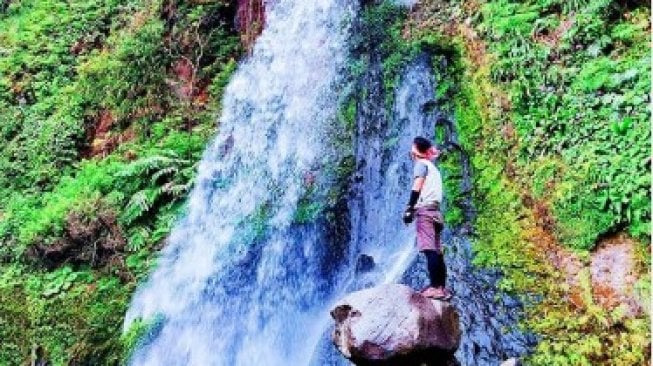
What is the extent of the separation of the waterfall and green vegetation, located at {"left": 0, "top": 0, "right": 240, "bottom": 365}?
1.30 ft

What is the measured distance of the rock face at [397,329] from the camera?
16.3 feet

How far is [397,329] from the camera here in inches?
197

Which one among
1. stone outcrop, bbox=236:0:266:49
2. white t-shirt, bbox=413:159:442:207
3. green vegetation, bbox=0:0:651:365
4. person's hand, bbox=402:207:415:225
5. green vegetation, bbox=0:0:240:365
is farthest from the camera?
stone outcrop, bbox=236:0:266:49

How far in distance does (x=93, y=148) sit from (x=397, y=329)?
8624 millimetres

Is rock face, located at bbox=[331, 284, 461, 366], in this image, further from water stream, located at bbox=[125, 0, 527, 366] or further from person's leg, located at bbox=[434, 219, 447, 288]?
water stream, located at bbox=[125, 0, 527, 366]

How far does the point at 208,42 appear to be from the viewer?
12586 mm

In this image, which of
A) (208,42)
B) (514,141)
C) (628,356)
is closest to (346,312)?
(628,356)

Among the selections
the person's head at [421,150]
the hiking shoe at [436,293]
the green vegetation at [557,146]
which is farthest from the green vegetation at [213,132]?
the person's head at [421,150]

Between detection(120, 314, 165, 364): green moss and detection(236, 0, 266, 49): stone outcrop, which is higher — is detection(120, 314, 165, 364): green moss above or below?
below

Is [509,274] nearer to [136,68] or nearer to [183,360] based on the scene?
[183,360]

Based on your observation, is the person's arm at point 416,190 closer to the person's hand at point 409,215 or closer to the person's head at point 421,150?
the person's hand at point 409,215

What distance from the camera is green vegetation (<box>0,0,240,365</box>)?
9281 millimetres

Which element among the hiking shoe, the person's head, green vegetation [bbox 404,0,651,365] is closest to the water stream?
green vegetation [bbox 404,0,651,365]

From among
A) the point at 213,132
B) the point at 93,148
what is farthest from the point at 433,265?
the point at 93,148
